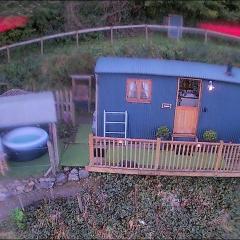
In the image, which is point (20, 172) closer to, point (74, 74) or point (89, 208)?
point (89, 208)

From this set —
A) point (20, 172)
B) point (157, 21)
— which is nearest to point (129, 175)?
point (20, 172)

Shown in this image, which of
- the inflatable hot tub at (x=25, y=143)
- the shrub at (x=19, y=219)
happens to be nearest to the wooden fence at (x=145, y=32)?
the inflatable hot tub at (x=25, y=143)

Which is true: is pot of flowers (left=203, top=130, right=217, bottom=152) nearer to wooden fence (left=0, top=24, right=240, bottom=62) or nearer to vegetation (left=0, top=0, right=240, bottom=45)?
wooden fence (left=0, top=24, right=240, bottom=62)

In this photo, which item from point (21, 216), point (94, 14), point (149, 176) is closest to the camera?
point (21, 216)

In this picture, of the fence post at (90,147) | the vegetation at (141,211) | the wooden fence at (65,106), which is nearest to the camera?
the fence post at (90,147)

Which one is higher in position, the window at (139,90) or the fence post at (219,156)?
the window at (139,90)

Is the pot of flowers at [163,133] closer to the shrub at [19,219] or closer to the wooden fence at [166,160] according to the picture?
the wooden fence at [166,160]

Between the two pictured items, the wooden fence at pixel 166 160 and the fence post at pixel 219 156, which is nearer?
the fence post at pixel 219 156
